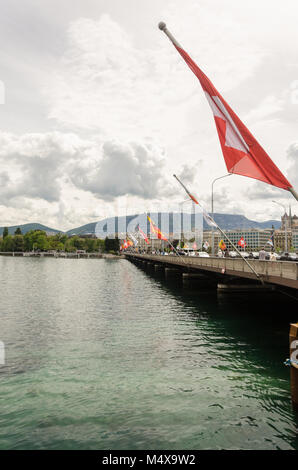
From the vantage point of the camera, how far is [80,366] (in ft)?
49.7

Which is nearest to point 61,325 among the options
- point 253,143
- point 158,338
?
point 158,338

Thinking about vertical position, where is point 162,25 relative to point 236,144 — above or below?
above

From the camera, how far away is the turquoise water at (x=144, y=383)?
9359 millimetres

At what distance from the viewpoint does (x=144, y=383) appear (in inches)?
517

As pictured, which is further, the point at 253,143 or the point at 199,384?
the point at 199,384

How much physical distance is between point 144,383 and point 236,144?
29.2 ft

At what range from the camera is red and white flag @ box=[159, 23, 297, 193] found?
9.88 metres

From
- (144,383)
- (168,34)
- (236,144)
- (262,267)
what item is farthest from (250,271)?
(168,34)

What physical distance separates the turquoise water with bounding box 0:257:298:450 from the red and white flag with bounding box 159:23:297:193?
6775 mm

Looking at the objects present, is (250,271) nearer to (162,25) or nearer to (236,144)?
(236,144)

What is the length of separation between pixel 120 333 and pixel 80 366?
6508 millimetres

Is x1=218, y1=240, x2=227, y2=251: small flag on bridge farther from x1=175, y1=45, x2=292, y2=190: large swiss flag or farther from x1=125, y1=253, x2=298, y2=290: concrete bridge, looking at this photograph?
x1=175, y1=45, x2=292, y2=190: large swiss flag

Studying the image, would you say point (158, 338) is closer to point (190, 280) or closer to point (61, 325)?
point (61, 325)

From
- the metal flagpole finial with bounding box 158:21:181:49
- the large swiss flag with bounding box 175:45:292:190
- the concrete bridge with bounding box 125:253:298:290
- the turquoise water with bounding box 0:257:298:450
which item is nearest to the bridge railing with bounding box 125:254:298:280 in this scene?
the concrete bridge with bounding box 125:253:298:290
